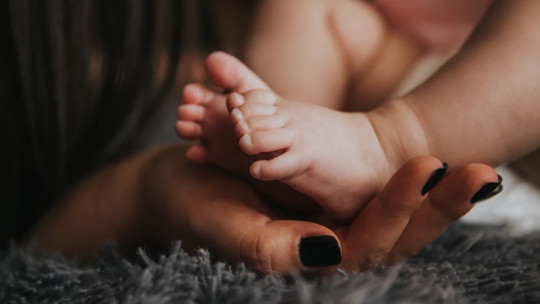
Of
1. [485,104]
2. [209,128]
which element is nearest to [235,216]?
→ [209,128]

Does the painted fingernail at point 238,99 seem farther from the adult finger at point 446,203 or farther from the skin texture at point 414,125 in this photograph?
the adult finger at point 446,203

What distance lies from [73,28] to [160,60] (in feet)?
0.49

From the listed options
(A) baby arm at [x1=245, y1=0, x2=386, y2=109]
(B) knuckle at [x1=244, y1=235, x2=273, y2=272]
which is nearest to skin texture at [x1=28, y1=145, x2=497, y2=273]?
(B) knuckle at [x1=244, y1=235, x2=273, y2=272]

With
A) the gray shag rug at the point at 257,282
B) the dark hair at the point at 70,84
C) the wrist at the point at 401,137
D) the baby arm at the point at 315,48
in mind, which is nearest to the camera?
the gray shag rug at the point at 257,282

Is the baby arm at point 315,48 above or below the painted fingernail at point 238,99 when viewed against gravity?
above

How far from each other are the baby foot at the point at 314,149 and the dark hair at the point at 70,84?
450mm

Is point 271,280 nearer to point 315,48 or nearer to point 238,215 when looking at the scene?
point 238,215

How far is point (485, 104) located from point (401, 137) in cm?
7

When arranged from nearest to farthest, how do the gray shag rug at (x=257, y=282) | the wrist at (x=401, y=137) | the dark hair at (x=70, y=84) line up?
1. the gray shag rug at (x=257, y=282)
2. the wrist at (x=401, y=137)
3. the dark hair at (x=70, y=84)

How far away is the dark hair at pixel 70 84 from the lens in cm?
80

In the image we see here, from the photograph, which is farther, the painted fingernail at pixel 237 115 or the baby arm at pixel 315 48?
the baby arm at pixel 315 48

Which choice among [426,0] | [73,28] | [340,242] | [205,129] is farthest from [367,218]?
[73,28]

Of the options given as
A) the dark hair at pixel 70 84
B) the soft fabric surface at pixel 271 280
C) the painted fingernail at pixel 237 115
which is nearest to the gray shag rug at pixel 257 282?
the soft fabric surface at pixel 271 280

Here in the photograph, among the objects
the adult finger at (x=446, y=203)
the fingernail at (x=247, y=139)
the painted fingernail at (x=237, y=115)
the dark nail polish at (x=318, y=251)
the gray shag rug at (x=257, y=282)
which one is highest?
the painted fingernail at (x=237, y=115)
